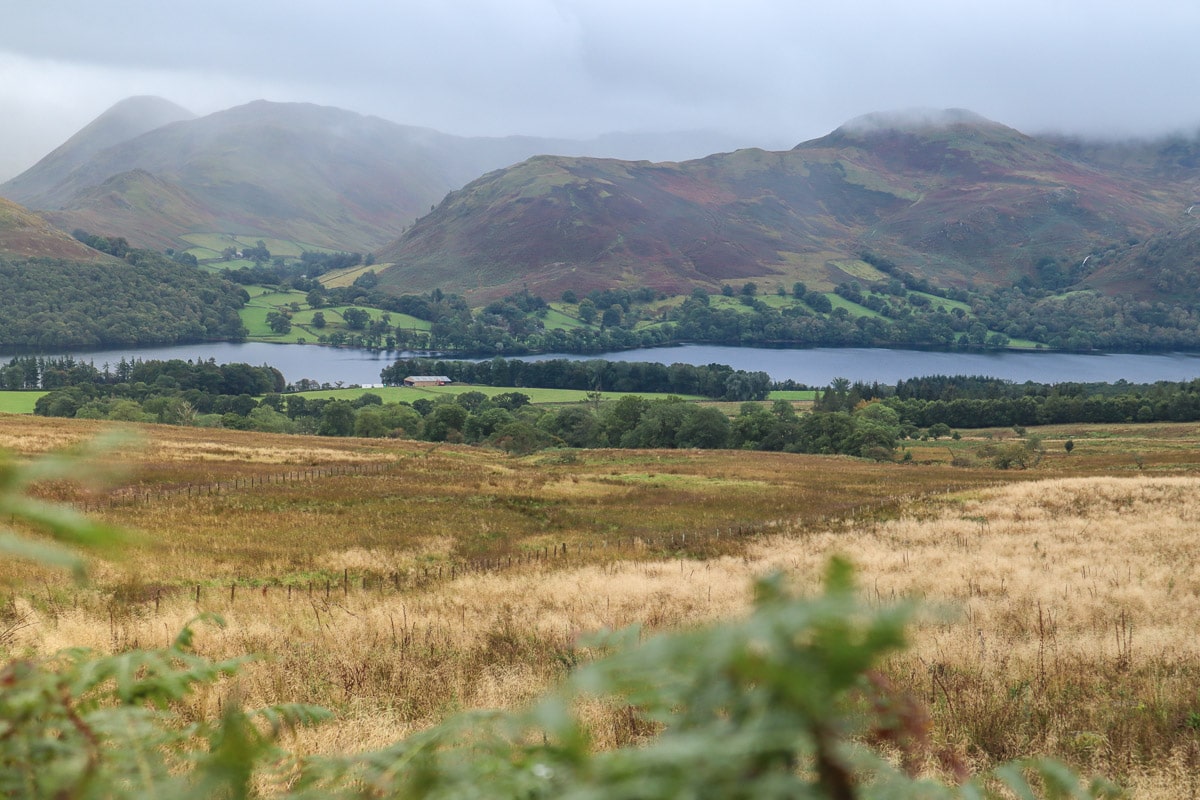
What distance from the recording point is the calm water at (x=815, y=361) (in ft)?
475

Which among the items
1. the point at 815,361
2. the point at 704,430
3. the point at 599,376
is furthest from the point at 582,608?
the point at 815,361

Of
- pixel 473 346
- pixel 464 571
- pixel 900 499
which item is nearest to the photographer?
pixel 464 571

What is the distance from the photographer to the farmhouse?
125581mm

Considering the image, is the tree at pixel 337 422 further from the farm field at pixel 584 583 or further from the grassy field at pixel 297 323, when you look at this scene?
the grassy field at pixel 297 323

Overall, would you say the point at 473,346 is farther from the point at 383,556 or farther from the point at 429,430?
the point at 383,556

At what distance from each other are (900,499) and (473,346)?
153654mm

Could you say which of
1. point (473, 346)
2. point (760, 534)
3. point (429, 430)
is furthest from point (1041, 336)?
point (760, 534)

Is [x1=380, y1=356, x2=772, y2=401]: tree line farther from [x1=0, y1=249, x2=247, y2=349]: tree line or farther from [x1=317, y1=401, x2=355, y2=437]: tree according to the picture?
[x1=0, y1=249, x2=247, y2=349]: tree line

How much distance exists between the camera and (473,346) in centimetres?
18000

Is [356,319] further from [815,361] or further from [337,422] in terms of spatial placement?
[337,422]

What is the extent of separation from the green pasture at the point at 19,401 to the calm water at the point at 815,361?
39901 millimetres

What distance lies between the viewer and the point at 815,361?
172 meters

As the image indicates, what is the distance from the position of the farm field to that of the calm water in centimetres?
10487

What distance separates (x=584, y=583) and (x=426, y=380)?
11910 cm
